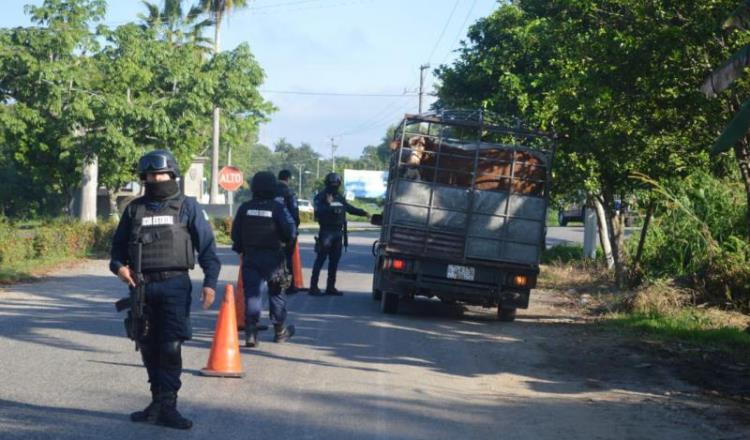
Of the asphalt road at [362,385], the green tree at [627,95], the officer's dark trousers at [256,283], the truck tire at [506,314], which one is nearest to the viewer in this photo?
the asphalt road at [362,385]

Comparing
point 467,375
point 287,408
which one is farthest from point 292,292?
point 287,408

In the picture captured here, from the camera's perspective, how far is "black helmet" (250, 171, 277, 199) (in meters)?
11.1

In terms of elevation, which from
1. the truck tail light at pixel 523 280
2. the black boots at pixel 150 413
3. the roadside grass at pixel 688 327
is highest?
the truck tail light at pixel 523 280

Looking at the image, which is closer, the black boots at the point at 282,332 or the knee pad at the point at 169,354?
the knee pad at the point at 169,354

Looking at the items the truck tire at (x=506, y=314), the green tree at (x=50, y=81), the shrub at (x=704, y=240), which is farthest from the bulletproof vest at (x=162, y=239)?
the green tree at (x=50, y=81)

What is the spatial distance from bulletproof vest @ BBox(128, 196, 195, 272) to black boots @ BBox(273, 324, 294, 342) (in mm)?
4334

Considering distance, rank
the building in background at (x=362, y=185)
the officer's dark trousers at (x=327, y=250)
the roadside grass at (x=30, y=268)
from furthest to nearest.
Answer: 1. the building in background at (x=362, y=185)
2. the roadside grass at (x=30, y=268)
3. the officer's dark trousers at (x=327, y=250)

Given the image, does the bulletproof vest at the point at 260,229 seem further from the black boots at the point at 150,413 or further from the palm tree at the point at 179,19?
the palm tree at the point at 179,19

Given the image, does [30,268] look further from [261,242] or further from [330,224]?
[261,242]

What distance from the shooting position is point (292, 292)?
17219mm

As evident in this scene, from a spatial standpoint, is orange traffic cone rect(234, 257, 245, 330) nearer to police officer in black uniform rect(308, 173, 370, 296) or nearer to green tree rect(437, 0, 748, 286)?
police officer in black uniform rect(308, 173, 370, 296)

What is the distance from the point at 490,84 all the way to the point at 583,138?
8.90 m

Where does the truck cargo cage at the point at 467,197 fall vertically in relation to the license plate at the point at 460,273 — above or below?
above

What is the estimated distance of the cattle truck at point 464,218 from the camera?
47.1 ft
